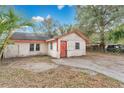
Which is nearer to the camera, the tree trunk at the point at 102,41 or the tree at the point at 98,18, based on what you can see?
the tree at the point at 98,18

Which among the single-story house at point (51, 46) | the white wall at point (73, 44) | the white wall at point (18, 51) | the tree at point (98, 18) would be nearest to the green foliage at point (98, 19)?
the tree at point (98, 18)

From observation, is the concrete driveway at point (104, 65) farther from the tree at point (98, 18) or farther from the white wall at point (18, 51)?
the tree at point (98, 18)

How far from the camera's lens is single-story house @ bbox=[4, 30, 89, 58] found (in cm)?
1266

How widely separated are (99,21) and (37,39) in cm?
752

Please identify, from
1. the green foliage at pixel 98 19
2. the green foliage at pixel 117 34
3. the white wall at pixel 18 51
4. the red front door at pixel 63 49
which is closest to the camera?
the red front door at pixel 63 49

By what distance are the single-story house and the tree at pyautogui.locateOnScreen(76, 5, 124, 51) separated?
14.5 ft

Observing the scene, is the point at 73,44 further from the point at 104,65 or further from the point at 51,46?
the point at 104,65

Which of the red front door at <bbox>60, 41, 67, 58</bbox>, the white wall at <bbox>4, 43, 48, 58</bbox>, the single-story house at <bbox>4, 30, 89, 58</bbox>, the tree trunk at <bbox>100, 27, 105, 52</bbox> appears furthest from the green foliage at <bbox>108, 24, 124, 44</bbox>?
the white wall at <bbox>4, 43, 48, 58</bbox>

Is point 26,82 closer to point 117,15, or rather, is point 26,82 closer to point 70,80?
point 70,80

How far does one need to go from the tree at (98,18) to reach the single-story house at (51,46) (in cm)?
441

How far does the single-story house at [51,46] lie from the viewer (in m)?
12.7

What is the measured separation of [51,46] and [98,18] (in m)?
6.97

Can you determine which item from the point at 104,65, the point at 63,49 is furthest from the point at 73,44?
the point at 104,65

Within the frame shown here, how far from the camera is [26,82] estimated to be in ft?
18.4
